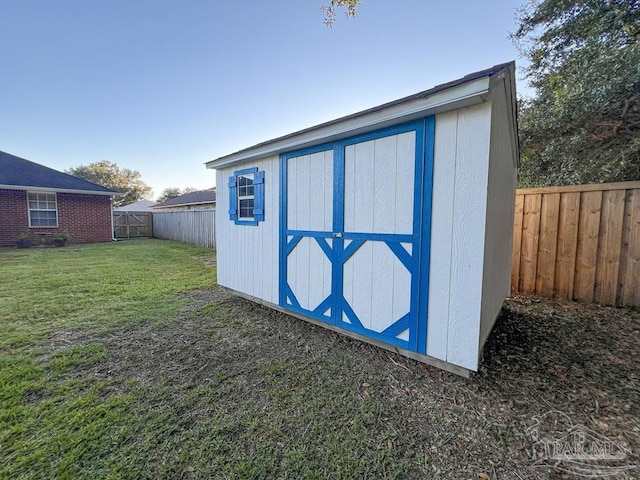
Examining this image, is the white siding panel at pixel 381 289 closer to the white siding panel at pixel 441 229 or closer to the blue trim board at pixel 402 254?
the blue trim board at pixel 402 254

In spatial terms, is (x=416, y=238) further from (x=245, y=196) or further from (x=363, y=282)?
(x=245, y=196)

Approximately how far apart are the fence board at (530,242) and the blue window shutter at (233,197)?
5.09 m

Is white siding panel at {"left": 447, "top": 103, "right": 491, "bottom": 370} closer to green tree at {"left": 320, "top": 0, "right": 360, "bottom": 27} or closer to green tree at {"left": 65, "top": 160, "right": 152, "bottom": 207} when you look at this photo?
green tree at {"left": 320, "top": 0, "right": 360, "bottom": 27}

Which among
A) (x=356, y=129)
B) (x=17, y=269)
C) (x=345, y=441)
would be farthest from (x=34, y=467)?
(x=17, y=269)

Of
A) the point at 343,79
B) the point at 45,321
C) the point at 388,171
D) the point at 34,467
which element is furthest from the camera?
the point at 343,79

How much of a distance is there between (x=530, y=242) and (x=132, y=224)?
19.3m

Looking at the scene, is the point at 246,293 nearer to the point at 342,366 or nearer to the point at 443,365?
the point at 342,366

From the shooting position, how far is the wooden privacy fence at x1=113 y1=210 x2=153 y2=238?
51.9 feet

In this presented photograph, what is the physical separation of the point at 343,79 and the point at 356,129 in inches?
182

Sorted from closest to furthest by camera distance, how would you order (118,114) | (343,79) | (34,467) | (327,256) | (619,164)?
1. (34,467)
2. (327,256)
3. (619,164)
4. (343,79)
5. (118,114)

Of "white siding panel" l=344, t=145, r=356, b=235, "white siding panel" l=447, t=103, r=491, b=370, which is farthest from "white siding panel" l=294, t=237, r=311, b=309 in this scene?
"white siding panel" l=447, t=103, r=491, b=370

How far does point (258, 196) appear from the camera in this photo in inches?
156

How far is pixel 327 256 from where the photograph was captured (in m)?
3.13

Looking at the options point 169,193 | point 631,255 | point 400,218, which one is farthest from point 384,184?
point 169,193
